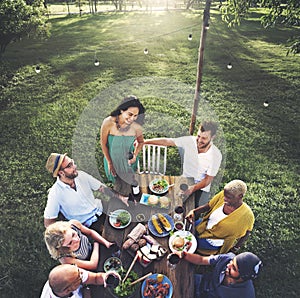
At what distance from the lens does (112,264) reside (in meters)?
2.92

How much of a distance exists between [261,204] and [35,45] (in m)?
11.9

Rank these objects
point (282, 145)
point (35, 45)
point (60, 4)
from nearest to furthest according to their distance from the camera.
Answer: point (282, 145), point (35, 45), point (60, 4)

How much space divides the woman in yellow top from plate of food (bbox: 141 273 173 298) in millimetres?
783

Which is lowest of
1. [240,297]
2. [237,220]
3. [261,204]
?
[261,204]

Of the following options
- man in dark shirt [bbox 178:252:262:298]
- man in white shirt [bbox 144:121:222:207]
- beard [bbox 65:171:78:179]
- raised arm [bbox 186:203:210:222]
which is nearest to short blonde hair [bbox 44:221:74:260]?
beard [bbox 65:171:78:179]

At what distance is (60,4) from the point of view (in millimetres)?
24578

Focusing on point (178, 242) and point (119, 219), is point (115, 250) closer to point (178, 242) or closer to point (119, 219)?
point (119, 219)

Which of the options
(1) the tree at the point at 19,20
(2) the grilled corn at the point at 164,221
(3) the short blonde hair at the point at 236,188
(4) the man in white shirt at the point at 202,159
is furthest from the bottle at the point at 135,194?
(1) the tree at the point at 19,20

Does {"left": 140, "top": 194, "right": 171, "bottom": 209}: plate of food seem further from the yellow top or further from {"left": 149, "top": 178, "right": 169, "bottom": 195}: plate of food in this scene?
the yellow top

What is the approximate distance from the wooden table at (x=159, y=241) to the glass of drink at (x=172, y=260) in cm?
4

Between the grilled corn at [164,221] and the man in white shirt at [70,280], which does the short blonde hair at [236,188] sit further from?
the man in white shirt at [70,280]

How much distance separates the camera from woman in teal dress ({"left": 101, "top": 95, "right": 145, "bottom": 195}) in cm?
377

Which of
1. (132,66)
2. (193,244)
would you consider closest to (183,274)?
(193,244)

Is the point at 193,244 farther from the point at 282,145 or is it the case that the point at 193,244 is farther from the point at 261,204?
the point at 282,145
